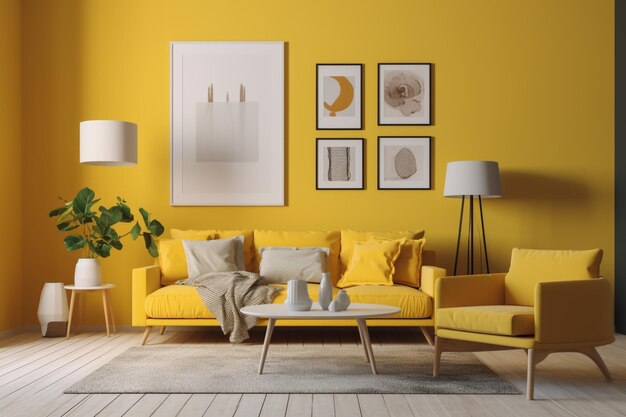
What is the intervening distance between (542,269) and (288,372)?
1704 mm

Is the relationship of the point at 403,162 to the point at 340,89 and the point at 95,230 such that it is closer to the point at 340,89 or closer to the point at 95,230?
the point at 340,89

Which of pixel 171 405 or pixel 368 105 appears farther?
pixel 368 105

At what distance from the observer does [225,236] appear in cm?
613

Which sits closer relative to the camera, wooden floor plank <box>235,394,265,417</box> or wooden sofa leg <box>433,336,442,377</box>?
wooden floor plank <box>235,394,265,417</box>

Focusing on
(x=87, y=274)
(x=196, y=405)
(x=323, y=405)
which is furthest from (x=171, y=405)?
(x=87, y=274)

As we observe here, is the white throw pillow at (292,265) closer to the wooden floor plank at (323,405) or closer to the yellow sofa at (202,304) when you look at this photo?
the yellow sofa at (202,304)

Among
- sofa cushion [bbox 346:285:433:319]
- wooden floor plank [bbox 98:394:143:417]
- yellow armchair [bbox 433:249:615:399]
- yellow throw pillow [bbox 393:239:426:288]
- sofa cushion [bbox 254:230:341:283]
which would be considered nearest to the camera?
wooden floor plank [bbox 98:394:143:417]

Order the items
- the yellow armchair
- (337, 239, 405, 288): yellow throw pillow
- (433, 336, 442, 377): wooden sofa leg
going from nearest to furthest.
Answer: the yellow armchair → (433, 336, 442, 377): wooden sofa leg → (337, 239, 405, 288): yellow throw pillow

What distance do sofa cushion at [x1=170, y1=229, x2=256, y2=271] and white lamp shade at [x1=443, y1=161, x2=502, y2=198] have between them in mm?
1679

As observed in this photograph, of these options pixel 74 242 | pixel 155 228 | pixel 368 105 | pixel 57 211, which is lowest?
pixel 74 242

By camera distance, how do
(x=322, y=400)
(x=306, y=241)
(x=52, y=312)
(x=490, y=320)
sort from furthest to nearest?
(x=306, y=241) → (x=52, y=312) → (x=490, y=320) → (x=322, y=400)

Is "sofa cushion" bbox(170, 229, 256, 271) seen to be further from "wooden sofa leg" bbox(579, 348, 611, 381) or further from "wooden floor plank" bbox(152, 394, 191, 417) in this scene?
"wooden sofa leg" bbox(579, 348, 611, 381)

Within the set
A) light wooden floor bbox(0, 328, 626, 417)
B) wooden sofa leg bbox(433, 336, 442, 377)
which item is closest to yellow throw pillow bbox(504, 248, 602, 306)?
light wooden floor bbox(0, 328, 626, 417)

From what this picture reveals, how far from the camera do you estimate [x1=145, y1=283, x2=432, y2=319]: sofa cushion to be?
538cm
